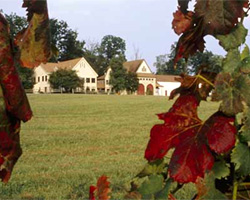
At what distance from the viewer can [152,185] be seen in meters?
0.80

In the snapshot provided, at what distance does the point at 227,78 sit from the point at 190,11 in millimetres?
188

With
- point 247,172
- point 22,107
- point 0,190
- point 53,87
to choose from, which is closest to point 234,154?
point 247,172

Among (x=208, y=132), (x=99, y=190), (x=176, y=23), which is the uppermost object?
(x=176, y=23)

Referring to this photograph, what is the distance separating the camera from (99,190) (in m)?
0.82

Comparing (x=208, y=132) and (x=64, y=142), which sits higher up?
(x=208, y=132)

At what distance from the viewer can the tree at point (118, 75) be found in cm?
5352

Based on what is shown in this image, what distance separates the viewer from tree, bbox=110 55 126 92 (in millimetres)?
53522

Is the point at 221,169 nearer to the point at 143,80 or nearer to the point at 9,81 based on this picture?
the point at 9,81

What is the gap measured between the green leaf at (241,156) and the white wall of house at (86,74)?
57.5m

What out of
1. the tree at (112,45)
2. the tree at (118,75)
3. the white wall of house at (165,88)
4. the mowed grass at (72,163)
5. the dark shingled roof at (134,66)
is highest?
the tree at (112,45)

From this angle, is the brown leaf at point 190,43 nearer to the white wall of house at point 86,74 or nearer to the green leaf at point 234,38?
the green leaf at point 234,38

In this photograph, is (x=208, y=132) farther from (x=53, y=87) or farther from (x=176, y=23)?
(x=53, y=87)

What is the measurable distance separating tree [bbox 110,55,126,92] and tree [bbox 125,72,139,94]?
0.42m

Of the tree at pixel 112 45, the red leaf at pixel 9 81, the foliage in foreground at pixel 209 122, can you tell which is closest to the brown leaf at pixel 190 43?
the foliage in foreground at pixel 209 122
